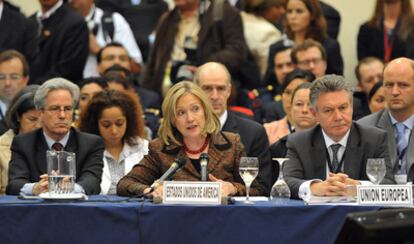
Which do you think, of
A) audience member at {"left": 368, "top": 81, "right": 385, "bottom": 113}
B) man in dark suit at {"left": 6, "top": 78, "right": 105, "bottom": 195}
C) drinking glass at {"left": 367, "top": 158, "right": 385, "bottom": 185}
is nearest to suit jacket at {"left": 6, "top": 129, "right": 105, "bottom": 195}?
man in dark suit at {"left": 6, "top": 78, "right": 105, "bottom": 195}

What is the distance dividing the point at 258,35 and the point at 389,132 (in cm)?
382

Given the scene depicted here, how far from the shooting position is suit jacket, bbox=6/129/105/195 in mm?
8141

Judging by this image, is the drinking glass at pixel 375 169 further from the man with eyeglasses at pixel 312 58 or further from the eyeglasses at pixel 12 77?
the eyeglasses at pixel 12 77

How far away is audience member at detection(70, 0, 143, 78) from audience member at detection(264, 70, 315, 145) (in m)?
2.80

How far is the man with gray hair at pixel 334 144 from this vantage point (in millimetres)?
7789

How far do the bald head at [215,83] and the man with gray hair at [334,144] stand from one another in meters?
1.27

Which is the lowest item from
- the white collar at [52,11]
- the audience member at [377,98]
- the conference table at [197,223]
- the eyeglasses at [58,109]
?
the conference table at [197,223]

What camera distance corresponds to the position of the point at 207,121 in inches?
307

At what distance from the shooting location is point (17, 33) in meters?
11.9

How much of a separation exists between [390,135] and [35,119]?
261 centimetres

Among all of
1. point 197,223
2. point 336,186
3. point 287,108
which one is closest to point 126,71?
point 287,108

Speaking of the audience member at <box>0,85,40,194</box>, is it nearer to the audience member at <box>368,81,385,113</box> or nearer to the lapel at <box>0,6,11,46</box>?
the lapel at <box>0,6,11,46</box>

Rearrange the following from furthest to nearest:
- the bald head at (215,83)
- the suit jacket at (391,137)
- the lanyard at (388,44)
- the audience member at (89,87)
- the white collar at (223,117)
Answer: the lanyard at (388,44), the audience member at (89,87), the bald head at (215,83), the white collar at (223,117), the suit jacket at (391,137)

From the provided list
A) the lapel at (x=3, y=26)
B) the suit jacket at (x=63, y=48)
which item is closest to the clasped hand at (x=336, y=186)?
the suit jacket at (x=63, y=48)
